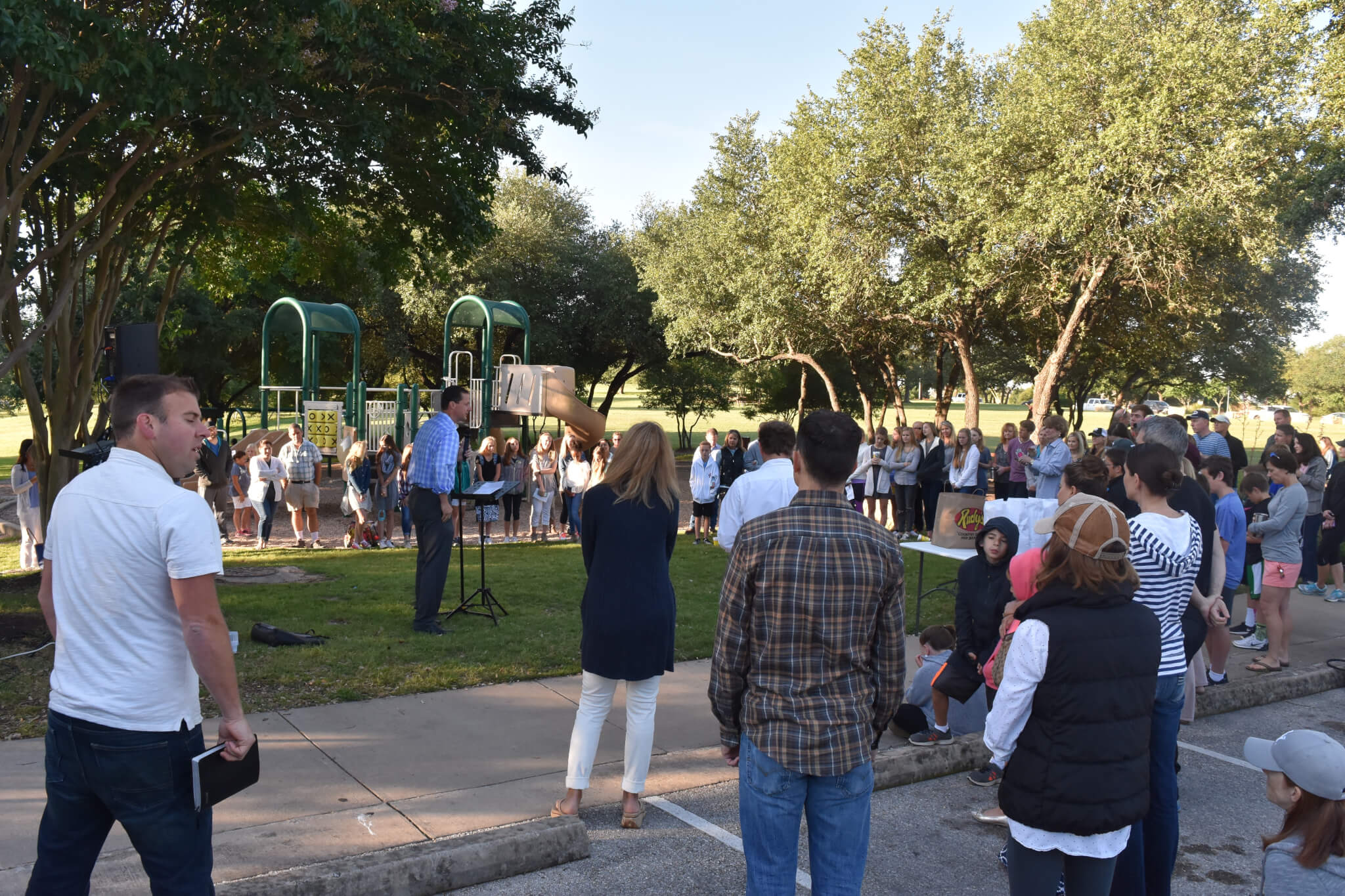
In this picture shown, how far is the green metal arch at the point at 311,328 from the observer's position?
21125mm

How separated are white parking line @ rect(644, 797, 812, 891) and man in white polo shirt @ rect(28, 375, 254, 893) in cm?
256

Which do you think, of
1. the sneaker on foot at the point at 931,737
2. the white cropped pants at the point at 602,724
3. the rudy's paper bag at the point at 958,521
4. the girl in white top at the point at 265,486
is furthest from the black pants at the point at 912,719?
the girl in white top at the point at 265,486

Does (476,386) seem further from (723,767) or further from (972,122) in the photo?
(723,767)

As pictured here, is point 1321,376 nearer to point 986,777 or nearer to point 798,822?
point 986,777

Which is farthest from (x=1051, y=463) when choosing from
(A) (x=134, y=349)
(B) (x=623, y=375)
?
(B) (x=623, y=375)

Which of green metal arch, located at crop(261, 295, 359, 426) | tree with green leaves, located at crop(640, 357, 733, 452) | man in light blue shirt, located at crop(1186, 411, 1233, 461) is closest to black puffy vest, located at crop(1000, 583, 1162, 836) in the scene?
man in light blue shirt, located at crop(1186, 411, 1233, 461)

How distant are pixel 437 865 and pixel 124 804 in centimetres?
167

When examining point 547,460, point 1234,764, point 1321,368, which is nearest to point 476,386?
point 547,460

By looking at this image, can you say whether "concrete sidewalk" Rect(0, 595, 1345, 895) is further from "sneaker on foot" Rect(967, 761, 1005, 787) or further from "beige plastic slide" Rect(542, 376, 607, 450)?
"beige plastic slide" Rect(542, 376, 607, 450)

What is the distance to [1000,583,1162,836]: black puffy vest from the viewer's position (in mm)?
2881

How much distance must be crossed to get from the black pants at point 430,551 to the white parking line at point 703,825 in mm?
3602

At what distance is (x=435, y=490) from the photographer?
26.7 ft

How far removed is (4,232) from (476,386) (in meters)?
15.1

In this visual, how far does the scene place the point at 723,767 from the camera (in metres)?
5.66
